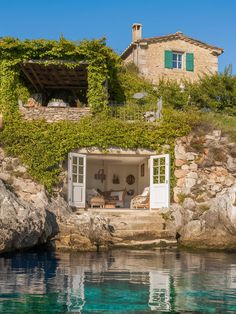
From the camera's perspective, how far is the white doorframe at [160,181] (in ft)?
59.9

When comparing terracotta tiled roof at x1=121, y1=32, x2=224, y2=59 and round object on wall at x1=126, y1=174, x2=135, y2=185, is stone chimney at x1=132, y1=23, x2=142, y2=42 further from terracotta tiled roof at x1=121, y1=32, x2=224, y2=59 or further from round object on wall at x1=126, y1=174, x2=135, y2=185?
round object on wall at x1=126, y1=174, x2=135, y2=185

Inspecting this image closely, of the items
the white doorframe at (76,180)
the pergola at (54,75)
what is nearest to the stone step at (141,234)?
the white doorframe at (76,180)

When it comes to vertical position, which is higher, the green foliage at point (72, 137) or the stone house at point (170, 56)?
the stone house at point (170, 56)

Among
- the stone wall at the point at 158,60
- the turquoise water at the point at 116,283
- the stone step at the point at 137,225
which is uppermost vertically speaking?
the stone wall at the point at 158,60

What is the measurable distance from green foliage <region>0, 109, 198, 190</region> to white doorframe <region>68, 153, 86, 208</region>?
15.6 inches

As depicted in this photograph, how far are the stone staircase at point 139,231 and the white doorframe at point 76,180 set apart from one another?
158 centimetres

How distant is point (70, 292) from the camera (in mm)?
8477

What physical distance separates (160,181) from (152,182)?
0.35m

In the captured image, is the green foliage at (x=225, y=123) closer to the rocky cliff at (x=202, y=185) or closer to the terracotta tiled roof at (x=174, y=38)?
the rocky cliff at (x=202, y=185)

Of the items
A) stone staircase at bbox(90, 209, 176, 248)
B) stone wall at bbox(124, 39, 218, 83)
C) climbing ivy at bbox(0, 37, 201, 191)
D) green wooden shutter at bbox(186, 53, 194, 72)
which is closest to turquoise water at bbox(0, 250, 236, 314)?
stone staircase at bbox(90, 209, 176, 248)

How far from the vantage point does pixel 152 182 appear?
1875cm

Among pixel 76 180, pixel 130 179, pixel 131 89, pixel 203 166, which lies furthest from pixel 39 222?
pixel 131 89

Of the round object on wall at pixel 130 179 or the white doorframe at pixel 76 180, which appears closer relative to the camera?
the white doorframe at pixel 76 180

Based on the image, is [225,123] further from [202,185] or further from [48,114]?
[48,114]
